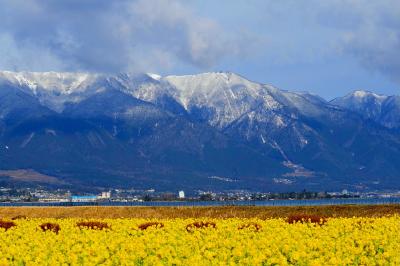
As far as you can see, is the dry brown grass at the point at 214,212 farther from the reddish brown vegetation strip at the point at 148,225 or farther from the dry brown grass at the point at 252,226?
the reddish brown vegetation strip at the point at 148,225

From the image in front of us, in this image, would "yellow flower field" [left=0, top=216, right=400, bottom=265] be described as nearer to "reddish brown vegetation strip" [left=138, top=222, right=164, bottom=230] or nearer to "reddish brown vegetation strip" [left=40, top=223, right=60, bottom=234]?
"reddish brown vegetation strip" [left=138, top=222, right=164, bottom=230]

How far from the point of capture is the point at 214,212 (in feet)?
223

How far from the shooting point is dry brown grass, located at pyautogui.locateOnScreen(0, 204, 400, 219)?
6188 centimetres

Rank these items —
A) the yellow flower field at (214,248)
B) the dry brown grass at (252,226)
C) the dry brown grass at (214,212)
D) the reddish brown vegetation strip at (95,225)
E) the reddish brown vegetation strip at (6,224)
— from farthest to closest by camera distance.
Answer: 1. the dry brown grass at (214,212)
2. the reddish brown vegetation strip at (6,224)
3. the reddish brown vegetation strip at (95,225)
4. the dry brown grass at (252,226)
5. the yellow flower field at (214,248)

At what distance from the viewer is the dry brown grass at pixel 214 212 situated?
203 feet

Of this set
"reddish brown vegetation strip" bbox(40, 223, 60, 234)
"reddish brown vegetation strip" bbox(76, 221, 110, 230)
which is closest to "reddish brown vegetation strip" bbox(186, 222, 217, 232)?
"reddish brown vegetation strip" bbox(76, 221, 110, 230)

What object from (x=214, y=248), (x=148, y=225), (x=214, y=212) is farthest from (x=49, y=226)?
(x=214, y=212)

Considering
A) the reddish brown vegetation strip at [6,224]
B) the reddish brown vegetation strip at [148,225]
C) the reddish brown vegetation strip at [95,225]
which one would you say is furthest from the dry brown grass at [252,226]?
the reddish brown vegetation strip at [6,224]

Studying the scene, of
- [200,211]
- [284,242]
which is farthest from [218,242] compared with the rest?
[200,211]

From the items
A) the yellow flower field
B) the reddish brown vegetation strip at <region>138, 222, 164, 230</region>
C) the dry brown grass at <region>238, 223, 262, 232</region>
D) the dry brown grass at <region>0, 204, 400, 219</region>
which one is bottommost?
the yellow flower field

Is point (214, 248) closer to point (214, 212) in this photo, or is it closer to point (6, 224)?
point (6, 224)

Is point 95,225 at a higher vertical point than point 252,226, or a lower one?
higher

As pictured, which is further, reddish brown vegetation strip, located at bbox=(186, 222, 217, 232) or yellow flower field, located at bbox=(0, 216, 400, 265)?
reddish brown vegetation strip, located at bbox=(186, 222, 217, 232)

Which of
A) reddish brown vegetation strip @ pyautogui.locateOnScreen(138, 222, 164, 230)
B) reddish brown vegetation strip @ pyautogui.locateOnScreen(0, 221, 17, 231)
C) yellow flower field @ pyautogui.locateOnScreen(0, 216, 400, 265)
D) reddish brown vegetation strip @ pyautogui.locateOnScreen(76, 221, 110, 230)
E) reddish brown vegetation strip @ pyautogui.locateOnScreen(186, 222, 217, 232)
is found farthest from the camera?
reddish brown vegetation strip @ pyautogui.locateOnScreen(0, 221, 17, 231)
